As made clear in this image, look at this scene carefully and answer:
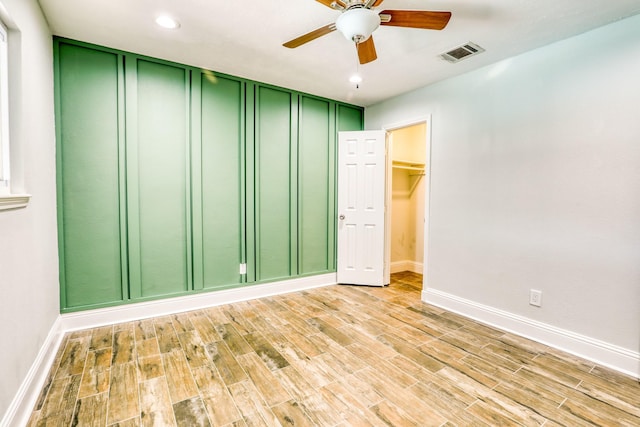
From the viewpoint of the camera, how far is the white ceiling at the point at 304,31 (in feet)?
6.68

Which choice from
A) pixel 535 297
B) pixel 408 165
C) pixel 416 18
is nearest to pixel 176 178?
pixel 416 18

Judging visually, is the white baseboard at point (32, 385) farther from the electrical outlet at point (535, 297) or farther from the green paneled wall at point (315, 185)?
the electrical outlet at point (535, 297)

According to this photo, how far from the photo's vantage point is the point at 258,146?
350cm

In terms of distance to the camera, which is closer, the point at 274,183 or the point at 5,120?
the point at 5,120

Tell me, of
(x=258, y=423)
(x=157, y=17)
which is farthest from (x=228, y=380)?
(x=157, y=17)

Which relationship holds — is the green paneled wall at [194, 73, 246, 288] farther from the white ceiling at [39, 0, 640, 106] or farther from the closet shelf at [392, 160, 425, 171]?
the closet shelf at [392, 160, 425, 171]

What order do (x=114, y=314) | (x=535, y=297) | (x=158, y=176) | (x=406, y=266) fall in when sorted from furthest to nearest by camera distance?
1. (x=406, y=266)
2. (x=158, y=176)
3. (x=114, y=314)
4. (x=535, y=297)

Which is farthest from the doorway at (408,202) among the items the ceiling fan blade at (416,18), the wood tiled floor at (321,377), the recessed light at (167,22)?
the recessed light at (167,22)

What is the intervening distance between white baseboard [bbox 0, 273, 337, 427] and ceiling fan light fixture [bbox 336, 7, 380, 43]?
2723 mm

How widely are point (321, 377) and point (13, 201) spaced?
2.08m

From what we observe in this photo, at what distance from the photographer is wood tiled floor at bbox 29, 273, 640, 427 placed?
161 centimetres

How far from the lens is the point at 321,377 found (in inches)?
77.3

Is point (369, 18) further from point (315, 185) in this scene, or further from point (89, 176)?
point (89, 176)

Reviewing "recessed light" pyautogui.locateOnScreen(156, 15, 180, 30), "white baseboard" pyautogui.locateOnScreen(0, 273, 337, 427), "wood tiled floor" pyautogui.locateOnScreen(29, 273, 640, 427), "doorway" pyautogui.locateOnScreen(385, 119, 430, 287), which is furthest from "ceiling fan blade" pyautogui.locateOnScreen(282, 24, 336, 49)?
"doorway" pyautogui.locateOnScreen(385, 119, 430, 287)
